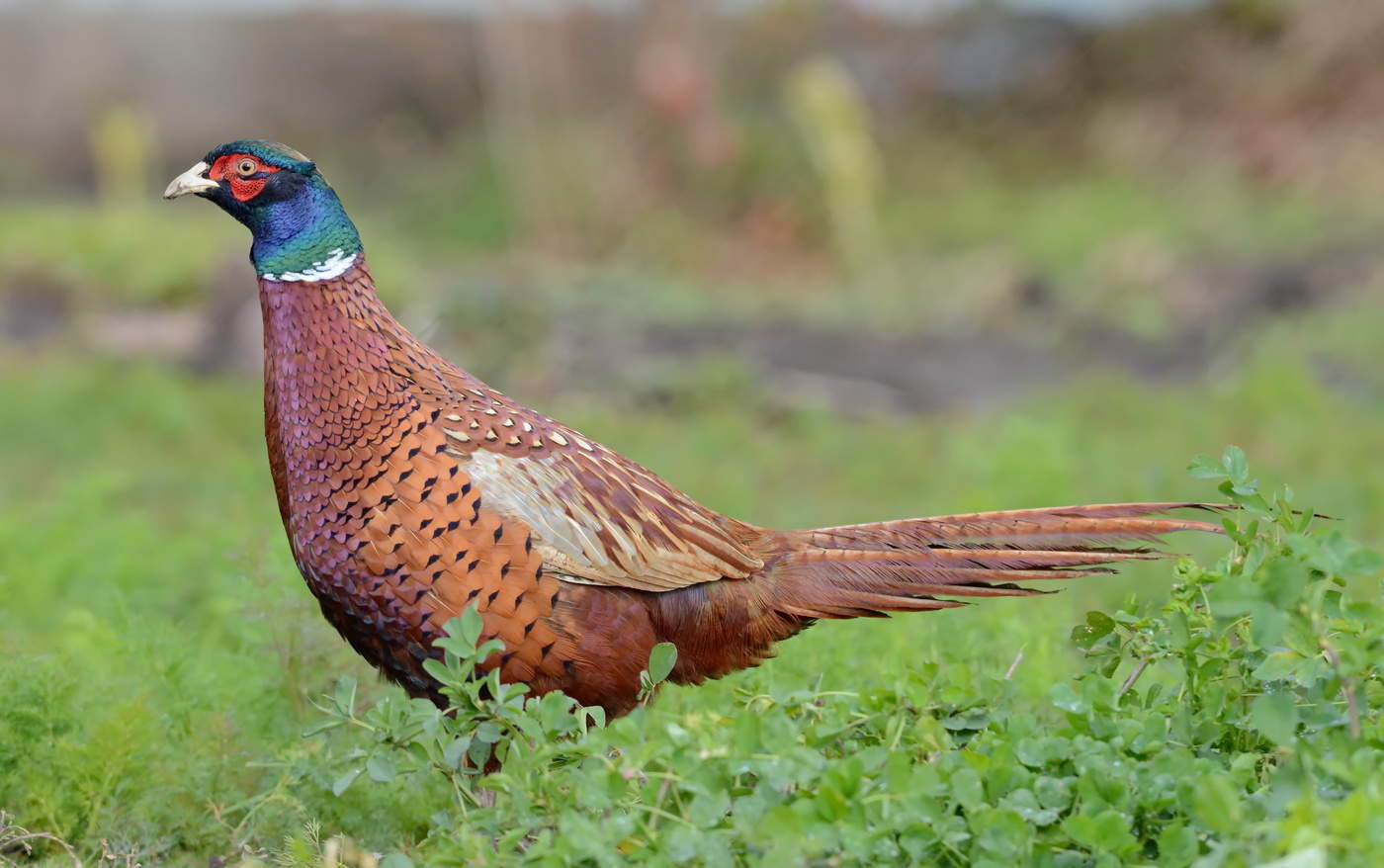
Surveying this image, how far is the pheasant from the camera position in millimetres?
2916

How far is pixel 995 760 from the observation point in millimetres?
2373

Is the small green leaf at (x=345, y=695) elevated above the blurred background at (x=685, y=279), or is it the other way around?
the blurred background at (x=685, y=279)

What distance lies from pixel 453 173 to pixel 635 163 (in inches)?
82.5

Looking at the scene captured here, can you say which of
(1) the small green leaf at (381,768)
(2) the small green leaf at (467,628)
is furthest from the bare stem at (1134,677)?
(1) the small green leaf at (381,768)

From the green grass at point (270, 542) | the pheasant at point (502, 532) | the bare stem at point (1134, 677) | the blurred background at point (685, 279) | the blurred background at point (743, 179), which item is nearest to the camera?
the bare stem at point (1134, 677)

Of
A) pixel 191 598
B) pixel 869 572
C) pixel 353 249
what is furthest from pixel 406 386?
pixel 191 598

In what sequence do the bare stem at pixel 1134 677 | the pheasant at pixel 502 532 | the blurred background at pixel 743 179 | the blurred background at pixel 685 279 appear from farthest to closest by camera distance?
the blurred background at pixel 743 179 < the blurred background at pixel 685 279 < the pheasant at pixel 502 532 < the bare stem at pixel 1134 677

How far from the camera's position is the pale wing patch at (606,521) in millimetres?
2986

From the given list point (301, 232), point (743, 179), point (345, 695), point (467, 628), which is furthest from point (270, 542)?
point (743, 179)

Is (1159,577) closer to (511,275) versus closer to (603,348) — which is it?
(603,348)

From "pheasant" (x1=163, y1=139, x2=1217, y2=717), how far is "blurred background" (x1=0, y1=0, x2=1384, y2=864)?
1.29 ft

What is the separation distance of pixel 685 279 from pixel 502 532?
9.82 meters

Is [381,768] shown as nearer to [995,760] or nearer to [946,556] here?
[995,760]

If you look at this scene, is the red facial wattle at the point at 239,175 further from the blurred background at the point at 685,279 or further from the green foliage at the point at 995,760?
the green foliage at the point at 995,760
